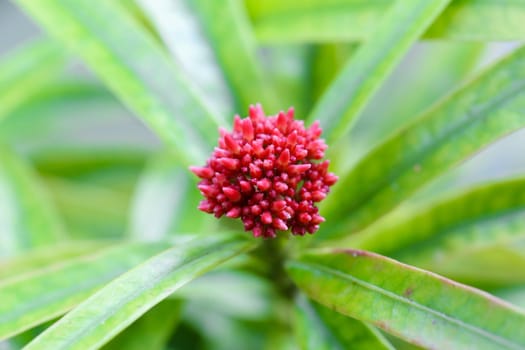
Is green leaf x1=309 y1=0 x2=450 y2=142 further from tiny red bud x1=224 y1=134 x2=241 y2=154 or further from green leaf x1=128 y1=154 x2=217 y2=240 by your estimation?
green leaf x1=128 y1=154 x2=217 y2=240

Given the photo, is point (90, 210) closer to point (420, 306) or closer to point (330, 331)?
point (330, 331)

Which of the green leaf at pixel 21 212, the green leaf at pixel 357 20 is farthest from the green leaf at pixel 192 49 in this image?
the green leaf at pixel 21 212

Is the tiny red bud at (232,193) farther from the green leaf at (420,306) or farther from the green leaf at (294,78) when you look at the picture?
the green leaf at (294,78)

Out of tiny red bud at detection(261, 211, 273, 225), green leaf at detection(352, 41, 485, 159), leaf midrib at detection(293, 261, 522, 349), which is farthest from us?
green leaf at detection(352, 41, 485, 159)

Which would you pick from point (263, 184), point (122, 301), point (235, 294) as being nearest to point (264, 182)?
point (263, 184)

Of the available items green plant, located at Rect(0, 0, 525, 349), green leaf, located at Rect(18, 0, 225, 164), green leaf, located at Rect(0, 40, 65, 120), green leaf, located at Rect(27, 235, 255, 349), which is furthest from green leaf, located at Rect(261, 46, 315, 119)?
green leaf, located at Rect(27, 235, 255, 349)

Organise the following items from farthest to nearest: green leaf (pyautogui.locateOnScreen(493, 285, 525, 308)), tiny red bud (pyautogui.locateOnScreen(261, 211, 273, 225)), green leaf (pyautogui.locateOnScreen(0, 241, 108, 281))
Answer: green leaf (pyautogui.locateOnScreen(493, 285, 525, 308)), green leaf (pyautogui.locateOnScreen(0, 241, 108, 281)), tiny red bud (pyautogui.locateOnScreen(261, 211, 273, 225))
